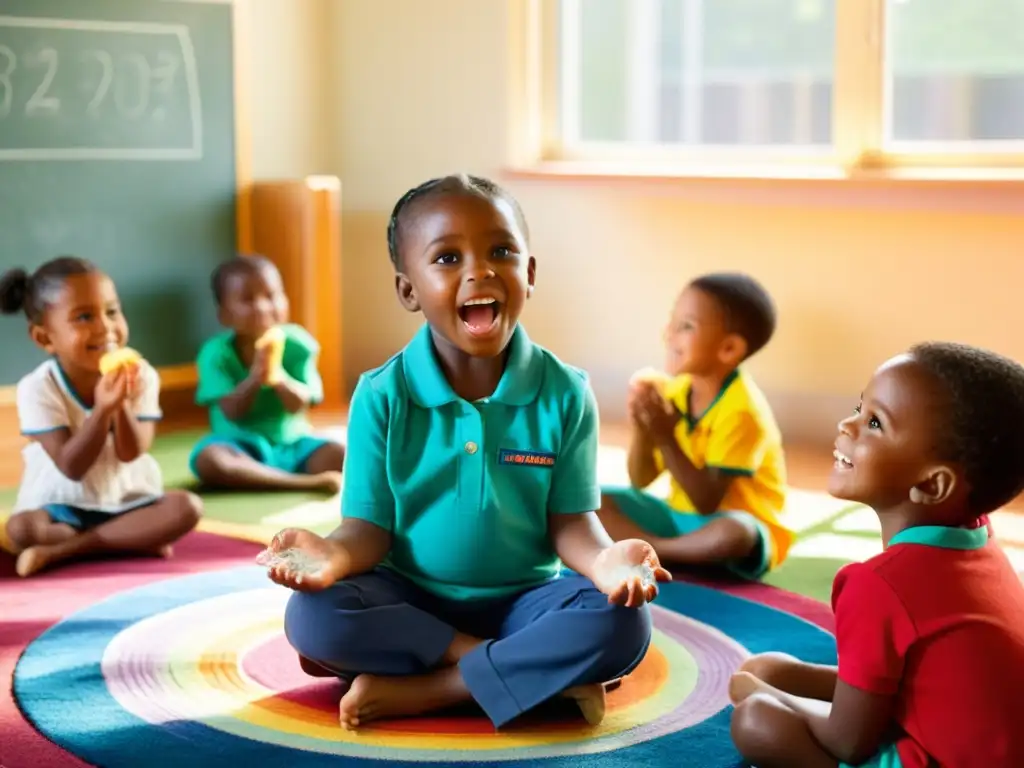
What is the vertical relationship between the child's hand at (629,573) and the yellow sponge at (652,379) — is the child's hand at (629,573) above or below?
below

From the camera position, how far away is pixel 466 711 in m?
1.78

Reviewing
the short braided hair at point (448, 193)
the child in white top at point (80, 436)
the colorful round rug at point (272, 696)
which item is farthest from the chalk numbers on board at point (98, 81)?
the short braided hair at point (448, 193)

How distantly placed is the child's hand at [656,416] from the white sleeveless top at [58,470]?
0.81m

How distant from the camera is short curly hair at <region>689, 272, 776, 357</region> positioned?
2.42 meters

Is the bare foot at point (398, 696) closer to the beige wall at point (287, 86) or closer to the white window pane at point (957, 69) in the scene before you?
the white window pane at point (957, 69)

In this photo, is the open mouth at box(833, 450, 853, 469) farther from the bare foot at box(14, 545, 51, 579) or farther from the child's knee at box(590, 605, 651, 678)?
the bare foot at box(14, 545, 51, 579)

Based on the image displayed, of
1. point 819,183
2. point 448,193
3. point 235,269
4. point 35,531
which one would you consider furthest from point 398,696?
point 819,183

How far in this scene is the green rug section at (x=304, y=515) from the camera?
2375 millimetres

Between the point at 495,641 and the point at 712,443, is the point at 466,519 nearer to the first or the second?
the point at 495,641

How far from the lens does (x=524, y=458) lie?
1812 mm

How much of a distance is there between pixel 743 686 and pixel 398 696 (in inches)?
15.5

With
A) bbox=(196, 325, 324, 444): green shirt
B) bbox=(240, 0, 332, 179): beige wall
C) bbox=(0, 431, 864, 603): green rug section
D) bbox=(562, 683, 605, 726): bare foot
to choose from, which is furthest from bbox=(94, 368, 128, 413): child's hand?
bbox=(240, 0, 332, 179): beige wall

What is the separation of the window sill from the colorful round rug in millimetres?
1283

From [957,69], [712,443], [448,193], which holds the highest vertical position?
[957,69]
